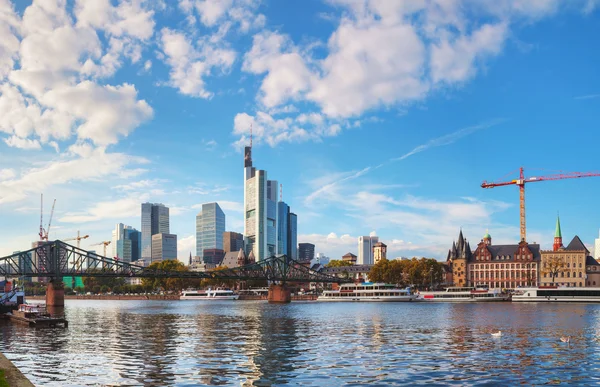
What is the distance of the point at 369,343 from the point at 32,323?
50.9 meters

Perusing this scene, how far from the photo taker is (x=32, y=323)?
284 ft

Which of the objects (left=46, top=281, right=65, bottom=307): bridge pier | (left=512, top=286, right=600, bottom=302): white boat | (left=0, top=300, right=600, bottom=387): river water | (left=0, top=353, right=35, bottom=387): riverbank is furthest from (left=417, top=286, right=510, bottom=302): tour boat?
(left=0, top=353, right=35, bottom=387): riverbank

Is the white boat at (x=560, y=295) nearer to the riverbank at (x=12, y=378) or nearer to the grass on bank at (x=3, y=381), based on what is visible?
the riverbank at (x=12, y=378)

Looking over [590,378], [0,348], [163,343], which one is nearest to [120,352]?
[163,343]

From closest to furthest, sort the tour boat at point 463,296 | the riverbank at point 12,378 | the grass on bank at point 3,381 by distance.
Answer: the grass on bank at point 3,381
the riverbank at point 12,378
the tour boat at point 463,296

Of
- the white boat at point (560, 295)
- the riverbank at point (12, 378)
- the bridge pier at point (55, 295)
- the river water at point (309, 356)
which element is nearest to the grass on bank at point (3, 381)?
the riverbank at point (12, 378)

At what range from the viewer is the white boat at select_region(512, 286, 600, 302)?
547ft

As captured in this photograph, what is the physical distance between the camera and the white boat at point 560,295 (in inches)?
6560

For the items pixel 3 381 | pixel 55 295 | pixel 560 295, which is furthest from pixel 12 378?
pixel 560 295

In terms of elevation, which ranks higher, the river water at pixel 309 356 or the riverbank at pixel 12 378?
the riverbank at pixel 12 378

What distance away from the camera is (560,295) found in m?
170

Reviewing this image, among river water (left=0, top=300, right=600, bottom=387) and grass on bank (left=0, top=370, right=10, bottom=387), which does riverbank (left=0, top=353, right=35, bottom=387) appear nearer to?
grass on bank (left=0, top=370, right=10, bottom=387)

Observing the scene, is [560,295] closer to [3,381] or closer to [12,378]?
[12,378]

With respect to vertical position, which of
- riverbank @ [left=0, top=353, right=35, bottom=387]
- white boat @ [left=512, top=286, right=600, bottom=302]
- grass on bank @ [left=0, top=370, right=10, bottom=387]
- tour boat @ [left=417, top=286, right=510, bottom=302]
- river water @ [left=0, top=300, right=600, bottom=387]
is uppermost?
grass on bank @ [left=0, top=370, right=10, bottom=387]
